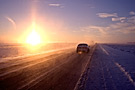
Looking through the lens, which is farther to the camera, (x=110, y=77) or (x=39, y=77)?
(x=110, y=77)

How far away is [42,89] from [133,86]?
391cm

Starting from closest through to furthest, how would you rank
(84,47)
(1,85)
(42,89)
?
(42,89) → (1,85) → (84,47)

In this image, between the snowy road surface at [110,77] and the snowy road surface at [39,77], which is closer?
the snowy road surface at [39,77]

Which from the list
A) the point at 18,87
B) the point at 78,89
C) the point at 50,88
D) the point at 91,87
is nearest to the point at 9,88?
the point at 18,87

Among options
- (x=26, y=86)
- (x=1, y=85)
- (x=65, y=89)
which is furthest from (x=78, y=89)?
(x=1, y=85)

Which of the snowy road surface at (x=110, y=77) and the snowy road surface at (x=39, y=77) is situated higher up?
the snowy road surface at (x=39, y=77)

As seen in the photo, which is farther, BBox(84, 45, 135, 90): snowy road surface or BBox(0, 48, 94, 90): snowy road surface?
BBox(84, 45, 135, 90): snowy road surface

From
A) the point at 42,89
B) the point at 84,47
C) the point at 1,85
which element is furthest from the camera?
the point at 84,47

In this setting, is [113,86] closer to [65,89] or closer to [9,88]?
[65,89]

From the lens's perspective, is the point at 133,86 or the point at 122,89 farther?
the point at 133,86

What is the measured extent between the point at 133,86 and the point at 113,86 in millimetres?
874

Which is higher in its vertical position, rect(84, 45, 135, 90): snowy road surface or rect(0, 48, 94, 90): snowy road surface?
rect(0, 48, 94, 90): snowy road surface

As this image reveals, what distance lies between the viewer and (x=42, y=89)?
6.19m

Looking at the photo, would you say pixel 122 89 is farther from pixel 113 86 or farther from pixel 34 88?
pixel 34 88
